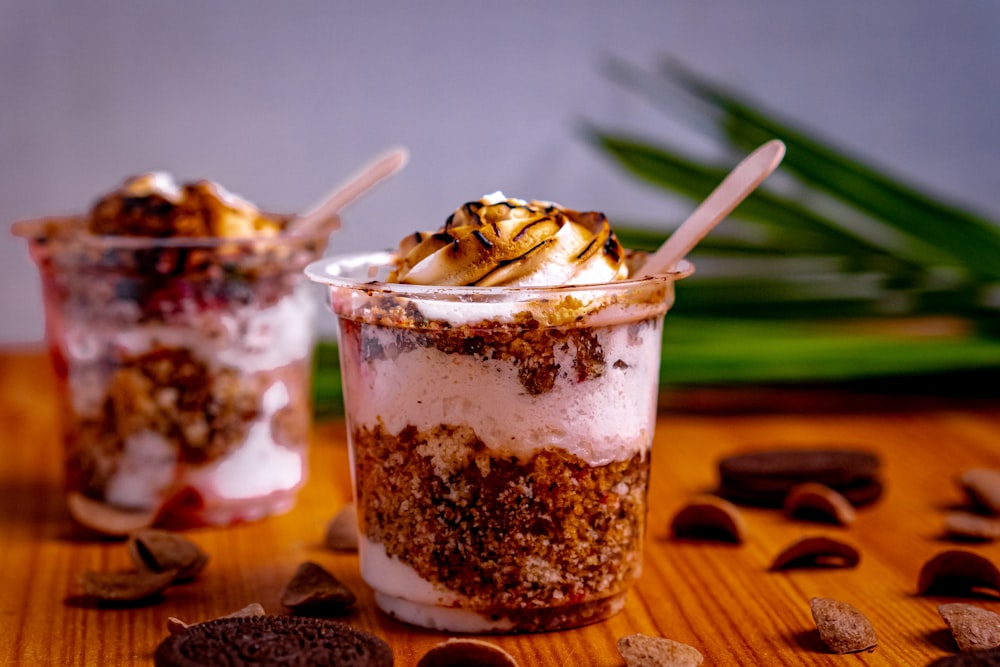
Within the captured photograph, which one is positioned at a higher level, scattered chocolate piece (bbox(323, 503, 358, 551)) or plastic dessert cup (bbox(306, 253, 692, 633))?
plastic dessert cup (bbox(306, 253, 692, 633))

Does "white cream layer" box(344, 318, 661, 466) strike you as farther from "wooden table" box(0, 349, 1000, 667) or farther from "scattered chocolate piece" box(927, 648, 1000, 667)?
"scattered chocolate piece" box(927, 648, 1000, 667)

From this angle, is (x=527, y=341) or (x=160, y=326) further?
(x=160, y=326)

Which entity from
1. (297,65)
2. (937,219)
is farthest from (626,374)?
(297,65)

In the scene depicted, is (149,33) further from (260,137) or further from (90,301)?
(90,301)

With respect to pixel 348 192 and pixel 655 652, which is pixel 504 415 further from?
pixel 348 192

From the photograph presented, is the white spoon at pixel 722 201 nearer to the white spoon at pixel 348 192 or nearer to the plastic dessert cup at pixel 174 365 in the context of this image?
the white spoon at pixel 348 192

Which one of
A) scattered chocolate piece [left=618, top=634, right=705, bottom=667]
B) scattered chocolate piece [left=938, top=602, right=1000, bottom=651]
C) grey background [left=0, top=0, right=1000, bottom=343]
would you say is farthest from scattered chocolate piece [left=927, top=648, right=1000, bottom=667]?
grey background [left=0, top=0, right=1000, bottom=343]

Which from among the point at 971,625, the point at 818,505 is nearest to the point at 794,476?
the point at 818,505
